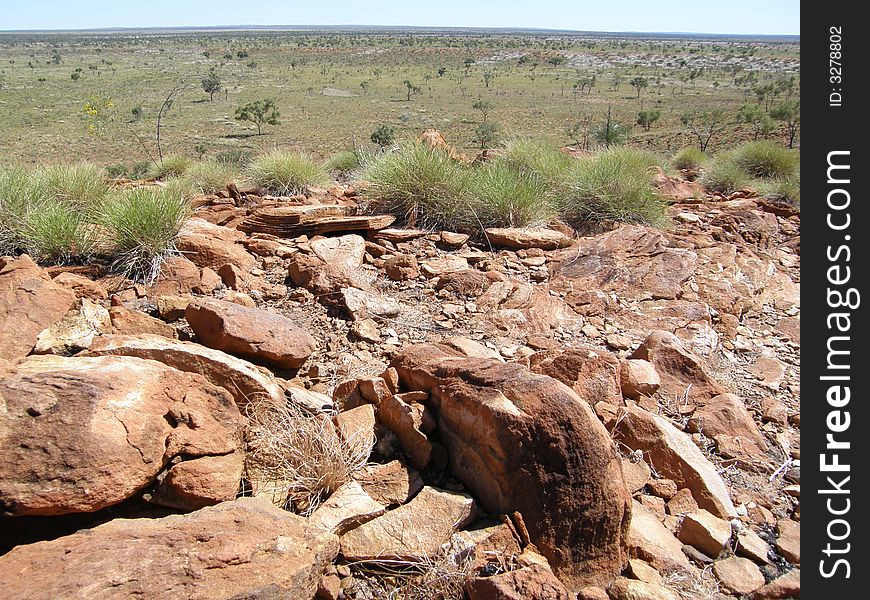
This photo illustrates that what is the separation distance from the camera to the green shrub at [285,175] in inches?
306

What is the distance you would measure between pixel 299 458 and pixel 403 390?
661mm

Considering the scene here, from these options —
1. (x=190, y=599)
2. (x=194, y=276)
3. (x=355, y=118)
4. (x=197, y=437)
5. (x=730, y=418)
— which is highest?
(x=355, y=118)

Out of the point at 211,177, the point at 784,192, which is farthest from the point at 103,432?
the point at 784,192

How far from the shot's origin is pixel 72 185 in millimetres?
5801

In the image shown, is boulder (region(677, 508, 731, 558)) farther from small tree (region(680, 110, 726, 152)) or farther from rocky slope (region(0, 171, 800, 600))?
small tree (region(680, 110, 726, 152))

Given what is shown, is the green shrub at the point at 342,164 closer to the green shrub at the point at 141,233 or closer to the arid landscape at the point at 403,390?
the arid landscape at the point at 403,390

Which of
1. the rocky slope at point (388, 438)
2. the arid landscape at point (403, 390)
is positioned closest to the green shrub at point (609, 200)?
the arid landscape at point (403, 390)

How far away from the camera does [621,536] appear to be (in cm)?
216

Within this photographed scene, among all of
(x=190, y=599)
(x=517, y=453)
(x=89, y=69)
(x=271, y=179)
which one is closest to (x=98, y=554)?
(x=190, y=599)

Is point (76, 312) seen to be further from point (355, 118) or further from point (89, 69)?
point (89, 69)

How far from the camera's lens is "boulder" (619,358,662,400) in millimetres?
3295

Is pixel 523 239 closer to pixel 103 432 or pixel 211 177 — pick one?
pixel 103 432

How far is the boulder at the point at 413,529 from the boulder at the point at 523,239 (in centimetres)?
321
